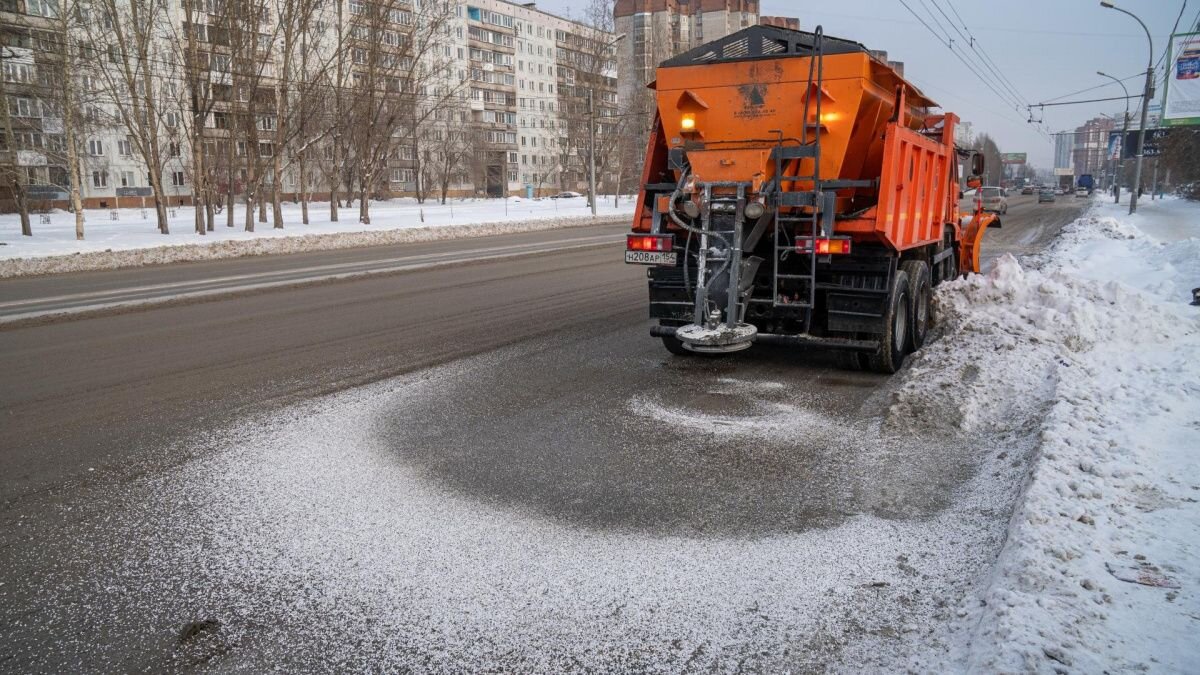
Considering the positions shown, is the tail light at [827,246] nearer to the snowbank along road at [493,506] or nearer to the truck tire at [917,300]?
the snowbank along road at [493,506]

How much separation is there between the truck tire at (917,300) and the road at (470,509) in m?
1.37

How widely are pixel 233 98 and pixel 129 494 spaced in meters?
29.9

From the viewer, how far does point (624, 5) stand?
97750 mm

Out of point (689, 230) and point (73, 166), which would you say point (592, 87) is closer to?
point (73, 166)

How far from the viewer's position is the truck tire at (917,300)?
8.31 meters

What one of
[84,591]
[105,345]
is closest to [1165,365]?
[84,591]

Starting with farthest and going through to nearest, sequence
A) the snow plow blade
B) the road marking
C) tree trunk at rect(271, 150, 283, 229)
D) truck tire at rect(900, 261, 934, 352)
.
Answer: tree trunk at rect(271, 150, 283, 229) < the snow plow blade < the road marking < truck tire at rect(900, 261, 934, 352)

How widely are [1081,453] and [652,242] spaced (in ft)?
14.1

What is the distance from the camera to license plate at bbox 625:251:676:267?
7.82 metres

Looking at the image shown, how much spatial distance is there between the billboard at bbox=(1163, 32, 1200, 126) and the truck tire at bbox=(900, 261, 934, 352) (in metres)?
43.9

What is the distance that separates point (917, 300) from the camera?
28.3 ft

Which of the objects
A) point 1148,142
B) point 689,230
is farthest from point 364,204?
point 1148,142

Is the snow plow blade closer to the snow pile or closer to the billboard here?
the snow pile

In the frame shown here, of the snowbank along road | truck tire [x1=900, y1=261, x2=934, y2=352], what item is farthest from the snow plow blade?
the snowbank along road
